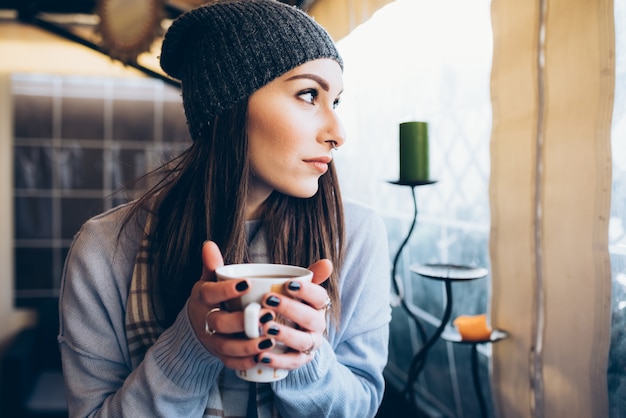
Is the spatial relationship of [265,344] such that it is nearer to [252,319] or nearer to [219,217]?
[252,319]

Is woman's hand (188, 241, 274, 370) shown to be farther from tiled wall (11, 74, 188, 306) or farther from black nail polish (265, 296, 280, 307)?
tiled wall (11, 74, 188, 306)

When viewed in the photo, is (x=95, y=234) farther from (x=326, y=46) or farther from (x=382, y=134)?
(x=382, y=134)

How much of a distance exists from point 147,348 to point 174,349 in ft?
0.53

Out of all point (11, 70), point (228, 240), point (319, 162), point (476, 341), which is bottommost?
point (476, 341)

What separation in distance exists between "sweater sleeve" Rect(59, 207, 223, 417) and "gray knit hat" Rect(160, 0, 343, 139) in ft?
0.93

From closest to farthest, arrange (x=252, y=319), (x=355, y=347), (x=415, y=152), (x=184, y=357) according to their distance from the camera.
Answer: (x=252, y=319), (x=184, y=357), (x=355, y=347), (x=415, y=152)

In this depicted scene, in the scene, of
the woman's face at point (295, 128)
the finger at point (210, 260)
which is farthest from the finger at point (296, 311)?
the woman's face at point (295, 128)

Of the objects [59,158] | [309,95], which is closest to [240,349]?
[309,95]

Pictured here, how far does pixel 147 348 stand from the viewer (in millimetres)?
795

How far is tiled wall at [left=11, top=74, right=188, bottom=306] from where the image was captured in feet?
10.7

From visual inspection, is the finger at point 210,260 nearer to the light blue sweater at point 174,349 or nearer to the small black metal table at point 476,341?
the light blue sweater at point 174,349

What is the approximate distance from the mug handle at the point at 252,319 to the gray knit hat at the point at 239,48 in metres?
0.41

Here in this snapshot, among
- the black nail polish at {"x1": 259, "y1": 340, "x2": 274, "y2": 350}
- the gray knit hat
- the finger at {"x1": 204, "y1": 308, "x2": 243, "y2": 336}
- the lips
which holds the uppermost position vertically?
the gray knit hat

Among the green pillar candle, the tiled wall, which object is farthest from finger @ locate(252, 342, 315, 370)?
the tiled wall
